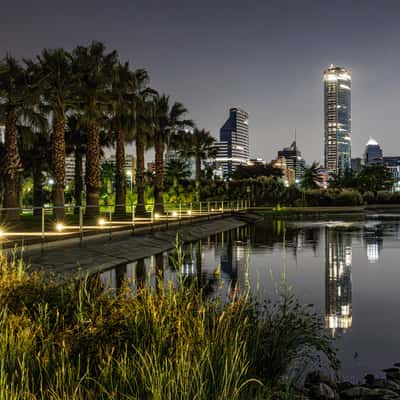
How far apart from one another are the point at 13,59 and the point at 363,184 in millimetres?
92779

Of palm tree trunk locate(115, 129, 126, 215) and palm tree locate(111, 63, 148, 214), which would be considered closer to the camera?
palm tree locate(111, 63, 148, 214)

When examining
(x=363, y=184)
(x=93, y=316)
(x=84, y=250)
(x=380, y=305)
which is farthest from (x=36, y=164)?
(x=363, y=184)

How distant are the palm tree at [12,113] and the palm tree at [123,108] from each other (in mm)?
5227

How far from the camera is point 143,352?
16.1 ft

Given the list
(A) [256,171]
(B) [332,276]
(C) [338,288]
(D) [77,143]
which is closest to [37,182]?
(D) [77,143]

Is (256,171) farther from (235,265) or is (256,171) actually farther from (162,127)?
(235,265)

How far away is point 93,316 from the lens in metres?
5.66

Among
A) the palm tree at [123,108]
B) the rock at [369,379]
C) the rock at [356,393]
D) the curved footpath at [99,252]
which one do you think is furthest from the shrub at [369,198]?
the rock at [356,393]

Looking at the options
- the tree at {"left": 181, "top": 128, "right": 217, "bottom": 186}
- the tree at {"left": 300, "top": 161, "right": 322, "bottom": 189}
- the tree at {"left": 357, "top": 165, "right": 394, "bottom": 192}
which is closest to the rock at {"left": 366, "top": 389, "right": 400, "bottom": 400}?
the tree at {"left": 181, "top": 128, "right": 217, "bottom": 186}

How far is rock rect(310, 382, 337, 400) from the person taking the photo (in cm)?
560

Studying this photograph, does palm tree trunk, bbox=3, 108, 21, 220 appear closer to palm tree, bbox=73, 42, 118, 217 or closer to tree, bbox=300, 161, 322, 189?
palm tree, bbox=73, 42, 118, 217

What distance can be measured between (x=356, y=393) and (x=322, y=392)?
0.43 m

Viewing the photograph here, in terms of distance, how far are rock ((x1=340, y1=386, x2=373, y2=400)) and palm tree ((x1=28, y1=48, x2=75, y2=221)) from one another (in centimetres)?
2049

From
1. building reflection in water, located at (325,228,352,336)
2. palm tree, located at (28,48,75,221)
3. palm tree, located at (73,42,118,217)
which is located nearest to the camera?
building reflection in water, located at (325,228,352,336)
